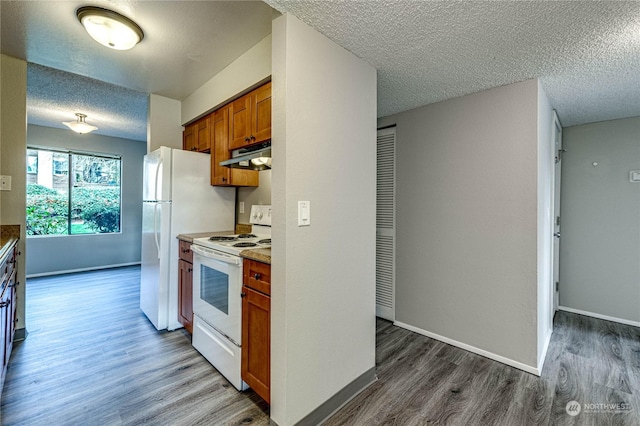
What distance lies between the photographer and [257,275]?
175 cm

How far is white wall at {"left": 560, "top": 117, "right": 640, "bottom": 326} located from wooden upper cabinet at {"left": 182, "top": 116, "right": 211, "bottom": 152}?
13.9 feet

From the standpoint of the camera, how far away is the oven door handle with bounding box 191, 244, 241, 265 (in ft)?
6.26

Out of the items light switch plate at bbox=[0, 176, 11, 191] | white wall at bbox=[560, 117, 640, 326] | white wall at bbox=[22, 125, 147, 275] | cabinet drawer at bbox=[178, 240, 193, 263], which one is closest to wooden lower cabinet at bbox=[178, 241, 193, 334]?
cabinet drawer at bbox=[178, 240, 193, 263]

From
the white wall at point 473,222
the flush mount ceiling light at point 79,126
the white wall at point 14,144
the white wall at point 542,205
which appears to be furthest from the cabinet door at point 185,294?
the white wall at point 542,205

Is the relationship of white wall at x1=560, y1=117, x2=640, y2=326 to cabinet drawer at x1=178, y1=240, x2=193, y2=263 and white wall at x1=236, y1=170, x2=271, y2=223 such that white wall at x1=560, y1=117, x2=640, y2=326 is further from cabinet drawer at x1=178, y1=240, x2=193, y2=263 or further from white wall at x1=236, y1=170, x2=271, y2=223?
cabinet drawer at x1=178, y1=240, x2=193, y2=263

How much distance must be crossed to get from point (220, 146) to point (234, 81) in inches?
25.2

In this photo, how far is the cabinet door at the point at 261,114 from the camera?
2.19 meters

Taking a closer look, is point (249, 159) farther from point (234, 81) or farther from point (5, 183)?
point (5, 183)

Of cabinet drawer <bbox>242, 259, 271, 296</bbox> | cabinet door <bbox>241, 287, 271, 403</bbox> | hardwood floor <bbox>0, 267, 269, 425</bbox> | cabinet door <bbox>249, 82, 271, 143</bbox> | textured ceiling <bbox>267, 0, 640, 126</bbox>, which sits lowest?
hardwood floor <bbox>0, 267, 269, 425</bbox>

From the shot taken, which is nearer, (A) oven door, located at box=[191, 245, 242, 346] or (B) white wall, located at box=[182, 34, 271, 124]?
(A) oven door, located at box=[191, 245, 242, 346]

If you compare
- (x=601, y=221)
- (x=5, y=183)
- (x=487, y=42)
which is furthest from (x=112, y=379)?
(x=601, y=221)

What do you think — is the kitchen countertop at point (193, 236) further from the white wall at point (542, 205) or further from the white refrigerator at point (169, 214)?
the white wall at point (542, 205)

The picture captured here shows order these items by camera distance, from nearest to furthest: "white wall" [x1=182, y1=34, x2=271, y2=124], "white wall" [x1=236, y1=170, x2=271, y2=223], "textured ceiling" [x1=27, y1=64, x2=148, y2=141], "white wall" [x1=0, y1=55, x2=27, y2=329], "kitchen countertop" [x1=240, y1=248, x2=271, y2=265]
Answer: "kitchen countertop" [x1=240, y1=248, x2=271, y2=265] < "white wall" [x1=182, y1=34, x2=271, y2=124] < "white wall" [x1=0, y1=55, x2=27, y2=329] < "white wall" [x1=236, y1=170, x2=271, y2=223] < "textured ceiling" [x1=27, y1=64, x2=148, y2=141]

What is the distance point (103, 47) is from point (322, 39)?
182cm
